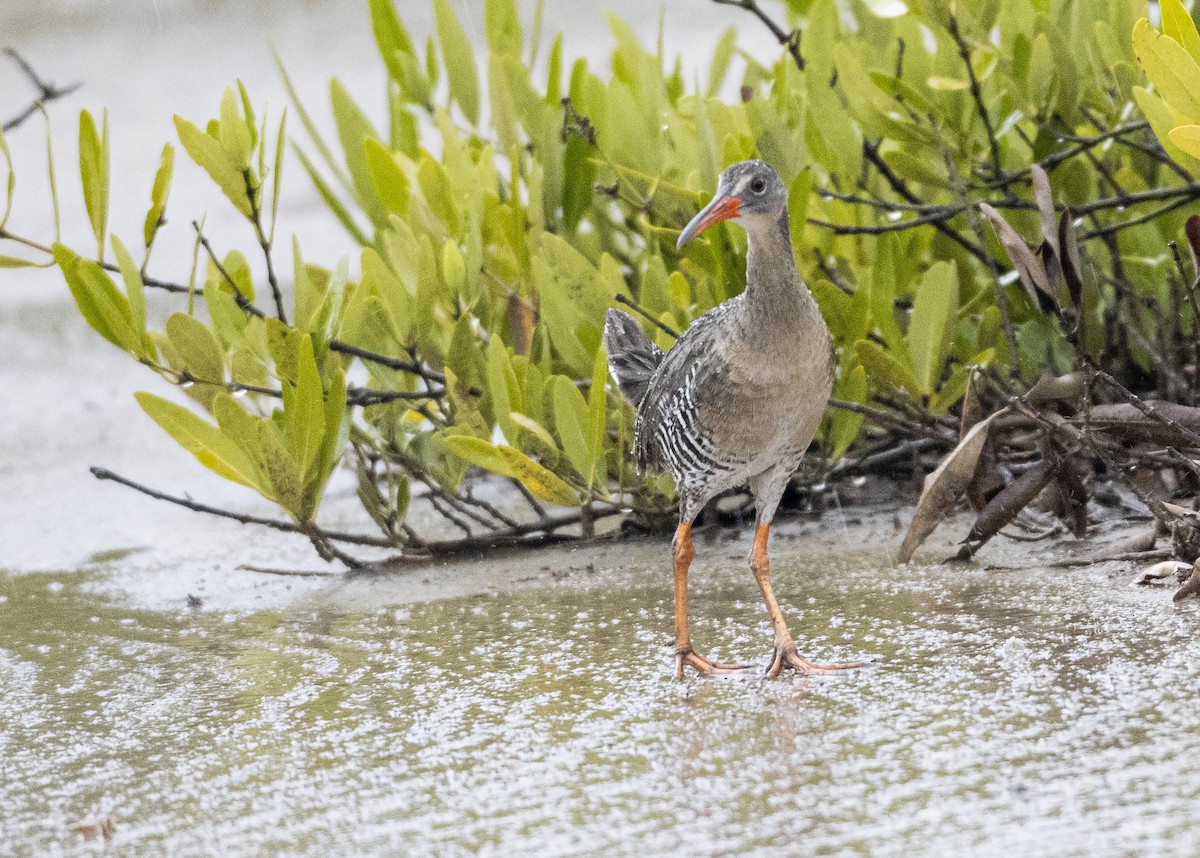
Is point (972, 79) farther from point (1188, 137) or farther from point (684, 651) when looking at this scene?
point (684, 651)

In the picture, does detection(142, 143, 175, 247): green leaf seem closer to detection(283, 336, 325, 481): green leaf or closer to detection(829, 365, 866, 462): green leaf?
detection(283, 336, 325, 481): green leaf

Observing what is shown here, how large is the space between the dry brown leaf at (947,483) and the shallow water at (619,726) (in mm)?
156

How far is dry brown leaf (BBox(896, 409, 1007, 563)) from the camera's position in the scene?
3785 mm

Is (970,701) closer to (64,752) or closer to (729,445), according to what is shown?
(729,445)

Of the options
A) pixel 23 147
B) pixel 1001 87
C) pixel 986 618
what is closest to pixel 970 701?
pixel 986 618

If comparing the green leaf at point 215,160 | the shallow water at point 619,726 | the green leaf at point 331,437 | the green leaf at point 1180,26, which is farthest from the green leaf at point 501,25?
the green leaf at point 1180,26

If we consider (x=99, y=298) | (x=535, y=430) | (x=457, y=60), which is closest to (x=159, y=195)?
(x=99, y=298)

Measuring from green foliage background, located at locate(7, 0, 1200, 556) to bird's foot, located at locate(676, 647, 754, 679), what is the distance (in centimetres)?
76

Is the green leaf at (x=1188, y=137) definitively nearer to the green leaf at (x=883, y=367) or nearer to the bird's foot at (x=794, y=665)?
the green leaf at (x=883, y=367)

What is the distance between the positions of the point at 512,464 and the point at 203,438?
2.82 ft

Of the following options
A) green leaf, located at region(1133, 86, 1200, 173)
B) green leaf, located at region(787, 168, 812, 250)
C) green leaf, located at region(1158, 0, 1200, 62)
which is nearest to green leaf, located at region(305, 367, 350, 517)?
green leaf, located at region(787, 168, 812, 250)

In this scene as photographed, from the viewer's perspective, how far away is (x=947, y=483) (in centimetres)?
379

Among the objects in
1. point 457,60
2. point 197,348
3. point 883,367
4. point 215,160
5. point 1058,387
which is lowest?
point 1058,387

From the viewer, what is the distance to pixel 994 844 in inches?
85.6
